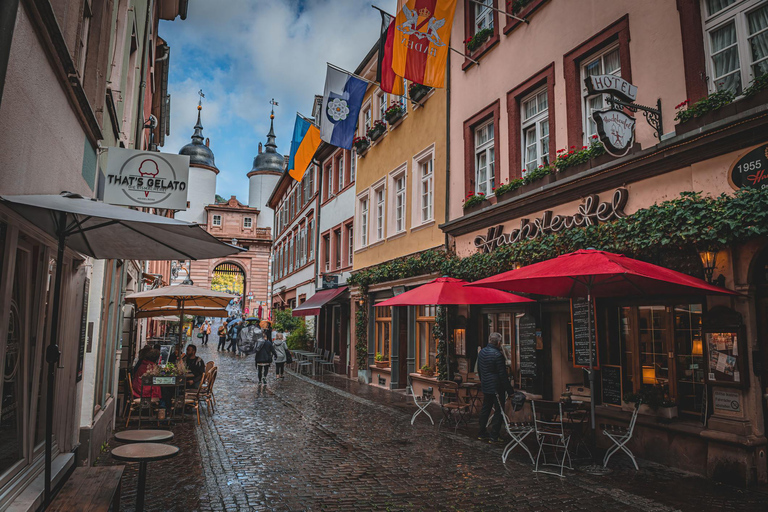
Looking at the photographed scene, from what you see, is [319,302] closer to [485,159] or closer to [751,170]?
[485,159]

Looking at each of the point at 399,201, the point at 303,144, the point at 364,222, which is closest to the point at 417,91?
the point at 399,201

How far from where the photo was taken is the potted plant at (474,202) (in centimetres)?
1221

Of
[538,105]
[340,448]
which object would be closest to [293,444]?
[340,448]

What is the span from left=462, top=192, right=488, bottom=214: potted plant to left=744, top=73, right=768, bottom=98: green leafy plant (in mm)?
6074

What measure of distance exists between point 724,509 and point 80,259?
7.30 meters

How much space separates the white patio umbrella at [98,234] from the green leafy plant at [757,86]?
19.8 feet

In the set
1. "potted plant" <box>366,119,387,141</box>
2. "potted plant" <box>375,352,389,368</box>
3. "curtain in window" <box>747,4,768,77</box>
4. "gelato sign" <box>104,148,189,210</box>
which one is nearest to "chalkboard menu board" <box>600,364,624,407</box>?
"curtain in window" <box>747,4,768,77</box>

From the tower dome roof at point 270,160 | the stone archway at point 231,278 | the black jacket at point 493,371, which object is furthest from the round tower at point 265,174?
the black jacket at point 493,371

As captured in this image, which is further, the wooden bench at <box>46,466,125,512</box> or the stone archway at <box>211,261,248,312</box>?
the stone archway at <box>211,261,248,312</box>

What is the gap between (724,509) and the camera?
551cm

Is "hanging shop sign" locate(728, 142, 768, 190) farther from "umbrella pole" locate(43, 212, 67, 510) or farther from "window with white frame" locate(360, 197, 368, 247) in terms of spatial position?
"window with white frame" locate(360, 197, 368, 247)

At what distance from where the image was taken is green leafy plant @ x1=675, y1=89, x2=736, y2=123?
266 inches

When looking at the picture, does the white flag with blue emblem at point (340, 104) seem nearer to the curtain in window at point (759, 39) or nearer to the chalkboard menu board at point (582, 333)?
the chalkboard menu board at point (582, 333)

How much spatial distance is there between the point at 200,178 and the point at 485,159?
67403 mm
